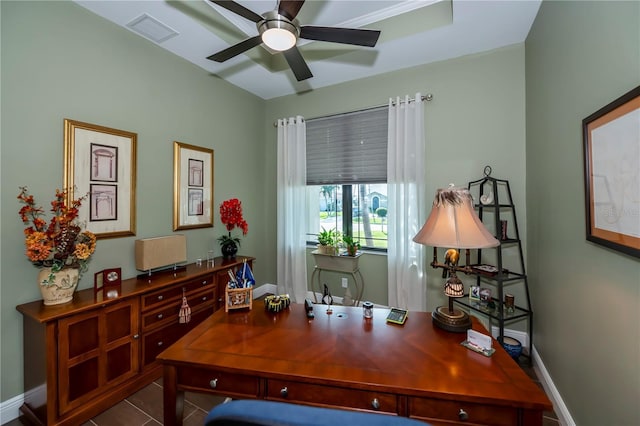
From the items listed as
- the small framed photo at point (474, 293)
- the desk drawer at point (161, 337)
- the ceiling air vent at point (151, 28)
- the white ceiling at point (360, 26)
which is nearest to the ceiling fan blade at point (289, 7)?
the white ceiling at point (360, 26)

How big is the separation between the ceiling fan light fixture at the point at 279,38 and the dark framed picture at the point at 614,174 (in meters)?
1.72

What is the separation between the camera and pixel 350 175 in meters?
3.38

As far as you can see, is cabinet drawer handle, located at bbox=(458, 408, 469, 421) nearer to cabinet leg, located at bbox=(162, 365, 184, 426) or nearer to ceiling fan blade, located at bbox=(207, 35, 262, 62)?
cabinet leg, located at bbox=(162, 365, 184, 426)

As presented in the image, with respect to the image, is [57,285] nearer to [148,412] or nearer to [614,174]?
[148,412]

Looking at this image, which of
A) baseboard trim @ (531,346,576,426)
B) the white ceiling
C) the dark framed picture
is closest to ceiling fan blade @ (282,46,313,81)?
the white ceiling

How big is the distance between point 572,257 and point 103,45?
3896 millimetres

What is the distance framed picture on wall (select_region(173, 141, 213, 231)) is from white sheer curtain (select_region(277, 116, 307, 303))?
3.28 feet

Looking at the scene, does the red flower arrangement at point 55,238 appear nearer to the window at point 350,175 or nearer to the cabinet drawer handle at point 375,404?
the cabinet drawer handle at point 375,404

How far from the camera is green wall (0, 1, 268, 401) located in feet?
5.70

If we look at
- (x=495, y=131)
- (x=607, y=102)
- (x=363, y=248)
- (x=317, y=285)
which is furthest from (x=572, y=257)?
(x=317, y=285)

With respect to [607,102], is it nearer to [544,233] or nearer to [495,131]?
[544,233]

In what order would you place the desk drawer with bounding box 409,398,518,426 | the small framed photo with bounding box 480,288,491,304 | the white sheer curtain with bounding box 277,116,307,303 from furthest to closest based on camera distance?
1. the white sheer curtain with bounding box 277,116,307,303
2. the small framed photo with bounding box 480,288,491,304
3. the desk drawer with bounding box 409,398,518,426

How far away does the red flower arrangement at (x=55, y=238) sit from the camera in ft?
5.26

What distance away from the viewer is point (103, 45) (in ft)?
7.21
